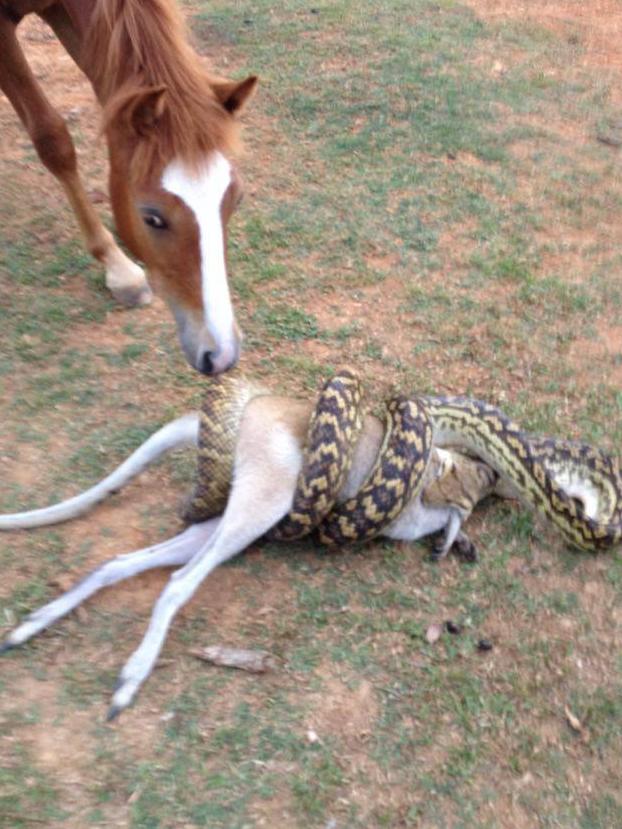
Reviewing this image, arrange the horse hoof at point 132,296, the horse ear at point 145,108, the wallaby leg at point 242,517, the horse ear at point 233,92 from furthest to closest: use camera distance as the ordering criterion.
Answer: the horse hoof at point 132,296 → the horse ear at point 233,92 → the horse ear at point 145,108 → the wallaby leg at point 242,517

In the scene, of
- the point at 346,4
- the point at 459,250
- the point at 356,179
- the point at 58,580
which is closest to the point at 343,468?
the point at 58,580

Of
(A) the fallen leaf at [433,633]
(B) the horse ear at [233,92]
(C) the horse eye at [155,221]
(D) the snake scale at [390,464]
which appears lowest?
(A) the fallen leaf at [433,633]

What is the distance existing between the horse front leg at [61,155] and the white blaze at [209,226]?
1.63 m

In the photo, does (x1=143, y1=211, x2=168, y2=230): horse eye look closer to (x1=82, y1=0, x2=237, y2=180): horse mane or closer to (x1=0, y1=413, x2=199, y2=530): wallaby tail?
(x1=82, y1=0, x2=237, y2=180): horse mane

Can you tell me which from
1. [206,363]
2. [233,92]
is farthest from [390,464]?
[233,92]

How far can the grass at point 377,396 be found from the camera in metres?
2.84

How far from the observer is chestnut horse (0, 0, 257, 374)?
10.9 ft

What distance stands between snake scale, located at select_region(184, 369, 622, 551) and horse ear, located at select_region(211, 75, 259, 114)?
1.08 metres

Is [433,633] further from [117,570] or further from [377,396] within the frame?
[377,396]

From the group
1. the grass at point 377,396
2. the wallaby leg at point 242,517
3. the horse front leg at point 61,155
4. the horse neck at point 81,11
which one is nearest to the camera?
the grass at point 377,396

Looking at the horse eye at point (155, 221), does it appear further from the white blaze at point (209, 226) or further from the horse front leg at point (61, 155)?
the horse front leg at point (61, 155)

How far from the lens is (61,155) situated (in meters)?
4.84

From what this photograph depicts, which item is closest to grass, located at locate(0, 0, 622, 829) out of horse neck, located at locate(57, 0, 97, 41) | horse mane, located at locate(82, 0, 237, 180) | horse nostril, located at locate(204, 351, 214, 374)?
horse nostril, located at locate(204, 351, 214, 374)

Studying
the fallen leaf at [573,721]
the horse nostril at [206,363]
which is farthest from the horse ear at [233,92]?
the fallen leaf at [573,721]
